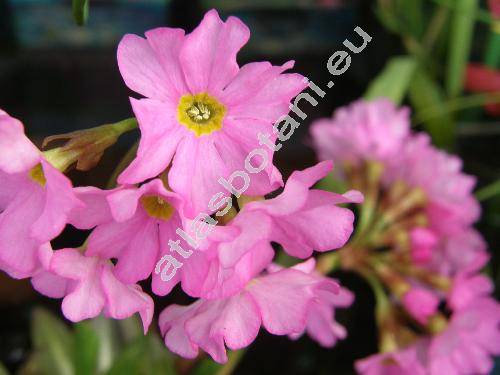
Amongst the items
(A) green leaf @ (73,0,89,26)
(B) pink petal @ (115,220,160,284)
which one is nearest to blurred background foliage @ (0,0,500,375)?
(A) green leaf @ (73,0,89,26)

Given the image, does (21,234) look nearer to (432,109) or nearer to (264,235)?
(264,235)

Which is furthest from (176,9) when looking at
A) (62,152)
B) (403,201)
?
(62,152)

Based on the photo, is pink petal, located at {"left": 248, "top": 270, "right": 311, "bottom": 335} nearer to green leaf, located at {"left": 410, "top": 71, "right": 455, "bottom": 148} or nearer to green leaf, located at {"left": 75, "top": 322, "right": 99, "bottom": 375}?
green leaf, located at {"left": 75, "top": 322, "right": 99, "bottom": 375}

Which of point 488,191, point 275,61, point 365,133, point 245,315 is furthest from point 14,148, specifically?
point 275,61

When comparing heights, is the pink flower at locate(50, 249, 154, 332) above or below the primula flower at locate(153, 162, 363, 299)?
below

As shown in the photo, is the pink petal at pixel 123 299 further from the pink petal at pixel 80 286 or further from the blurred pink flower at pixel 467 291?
the blurred pink flower at pixel 467 291

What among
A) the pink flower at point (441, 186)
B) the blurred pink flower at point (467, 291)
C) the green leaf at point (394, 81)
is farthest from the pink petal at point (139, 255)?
the green leaf at point (394, 81)
